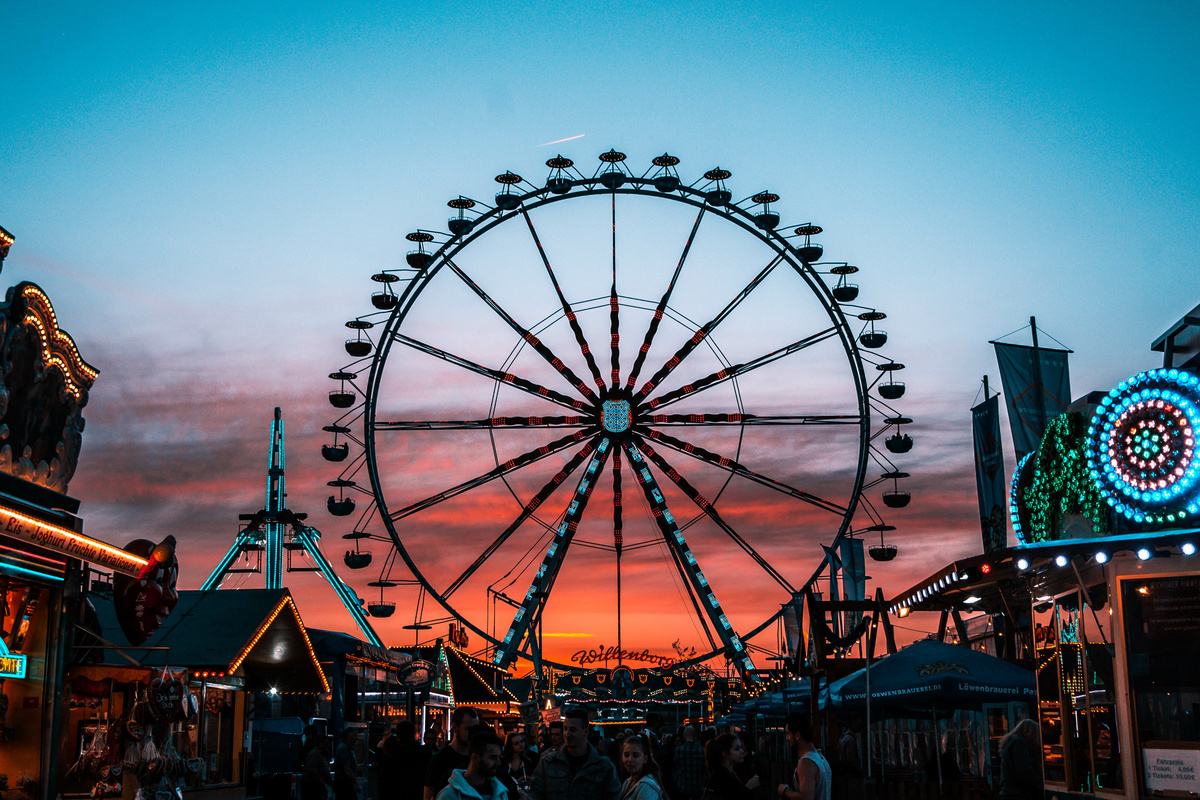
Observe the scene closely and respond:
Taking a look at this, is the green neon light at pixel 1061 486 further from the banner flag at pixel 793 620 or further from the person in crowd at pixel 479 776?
the banner flag at pixel 793 620

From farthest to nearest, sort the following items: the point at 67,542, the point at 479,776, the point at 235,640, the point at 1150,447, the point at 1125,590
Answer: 1. the point at 235,640
2. the point at 67,542
3. the point at 1150,447
4. the point at 1125,590
5. the point at 479,776

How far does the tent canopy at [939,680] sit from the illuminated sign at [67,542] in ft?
26.2

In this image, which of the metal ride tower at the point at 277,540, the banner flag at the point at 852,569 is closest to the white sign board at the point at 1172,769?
the banner flag at the point at 852,569

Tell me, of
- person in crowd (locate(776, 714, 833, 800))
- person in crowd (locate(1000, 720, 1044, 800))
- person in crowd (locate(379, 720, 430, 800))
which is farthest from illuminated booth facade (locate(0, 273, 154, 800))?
person in crowd (locate(1000, 720, 1044, 800))

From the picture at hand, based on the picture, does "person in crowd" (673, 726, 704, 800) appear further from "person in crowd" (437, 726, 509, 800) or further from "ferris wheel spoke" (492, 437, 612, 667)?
"ferris wheel spoke" (492, 437, 612, 667)

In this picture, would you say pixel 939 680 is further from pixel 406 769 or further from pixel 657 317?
pixel 657 317

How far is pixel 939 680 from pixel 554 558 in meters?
15.2

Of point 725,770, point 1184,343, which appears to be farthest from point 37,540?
point 1184,343

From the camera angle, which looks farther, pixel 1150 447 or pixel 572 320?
pixel 572 320

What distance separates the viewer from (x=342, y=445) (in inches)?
1096

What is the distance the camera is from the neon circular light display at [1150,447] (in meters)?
9.65

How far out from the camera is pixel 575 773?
7191 mm

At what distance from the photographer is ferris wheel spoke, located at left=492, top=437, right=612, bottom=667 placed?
26.8 metres

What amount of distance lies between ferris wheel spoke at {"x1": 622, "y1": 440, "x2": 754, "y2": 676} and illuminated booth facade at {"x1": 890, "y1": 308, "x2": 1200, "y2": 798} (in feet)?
50.3
